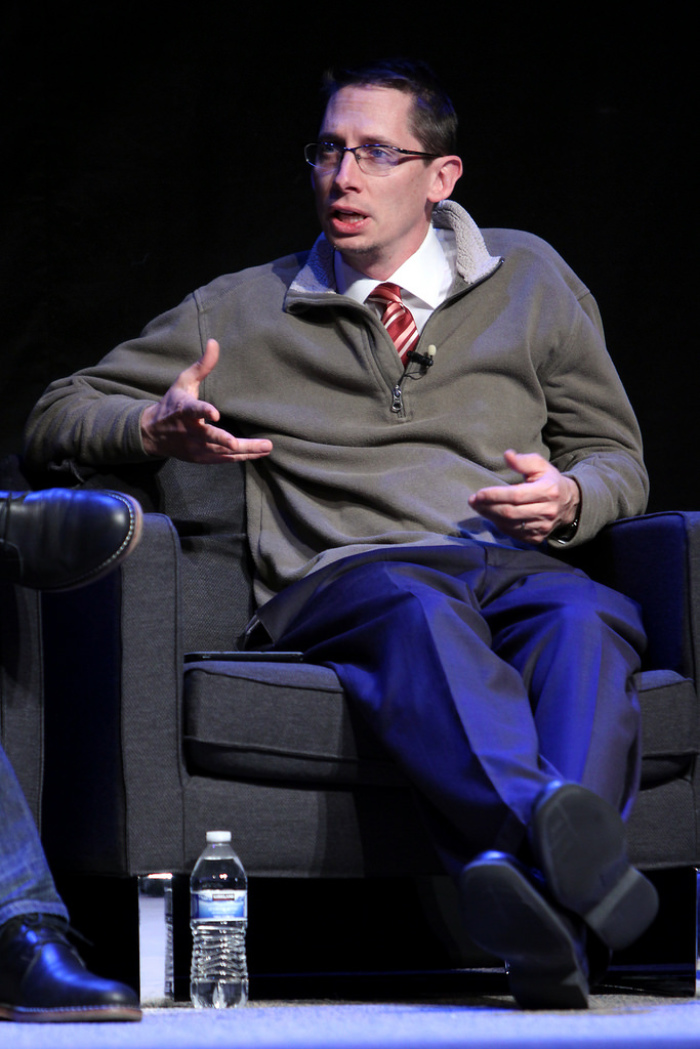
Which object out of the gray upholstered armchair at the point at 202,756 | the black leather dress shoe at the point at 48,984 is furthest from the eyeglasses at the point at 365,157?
the black leather dress shoe at the point at 48,984

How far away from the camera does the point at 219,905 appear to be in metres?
1.74

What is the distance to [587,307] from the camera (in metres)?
2.40

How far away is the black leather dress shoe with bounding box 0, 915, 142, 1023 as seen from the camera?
1.33 metres

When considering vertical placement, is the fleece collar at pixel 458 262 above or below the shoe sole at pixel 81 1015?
above

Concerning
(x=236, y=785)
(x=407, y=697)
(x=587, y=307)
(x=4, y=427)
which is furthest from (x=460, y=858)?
(x=4, y=427)

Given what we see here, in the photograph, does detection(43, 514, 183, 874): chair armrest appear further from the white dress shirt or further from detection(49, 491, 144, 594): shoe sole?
the white dress shirt

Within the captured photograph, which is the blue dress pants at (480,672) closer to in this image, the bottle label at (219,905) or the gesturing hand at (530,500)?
the gesturing hand at (530,500)

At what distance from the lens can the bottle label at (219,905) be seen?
174cm

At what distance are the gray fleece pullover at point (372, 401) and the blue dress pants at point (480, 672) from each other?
0.58 feet

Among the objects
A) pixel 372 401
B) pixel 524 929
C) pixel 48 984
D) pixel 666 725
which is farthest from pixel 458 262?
pixel 48 984

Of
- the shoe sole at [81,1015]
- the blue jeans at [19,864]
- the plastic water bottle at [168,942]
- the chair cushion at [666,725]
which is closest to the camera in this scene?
the shoe sole at [81,1015]

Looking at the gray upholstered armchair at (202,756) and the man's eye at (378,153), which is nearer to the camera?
the gray upholstered armchair at (202,756)

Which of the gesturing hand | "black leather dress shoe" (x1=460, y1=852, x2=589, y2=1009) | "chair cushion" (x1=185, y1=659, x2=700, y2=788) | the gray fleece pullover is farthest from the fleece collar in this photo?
"black leather dress shoe" (x1=460, y1=852, x2=589, y2=1009)

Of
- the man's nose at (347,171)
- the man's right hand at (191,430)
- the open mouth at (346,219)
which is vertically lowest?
the man's right hand at (191,430)
